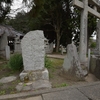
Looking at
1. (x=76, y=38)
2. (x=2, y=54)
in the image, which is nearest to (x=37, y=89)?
(x=2, y=54)

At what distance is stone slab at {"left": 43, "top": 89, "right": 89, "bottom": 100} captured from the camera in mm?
2359

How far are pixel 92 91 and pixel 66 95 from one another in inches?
26.1

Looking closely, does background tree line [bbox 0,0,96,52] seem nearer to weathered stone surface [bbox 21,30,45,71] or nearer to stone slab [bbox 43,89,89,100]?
weathered stone surface [bbox 21,30,45,71]

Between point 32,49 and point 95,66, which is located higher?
point 32,49

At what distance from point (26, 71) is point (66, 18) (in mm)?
13015

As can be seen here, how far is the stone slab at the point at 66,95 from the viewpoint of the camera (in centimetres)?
236

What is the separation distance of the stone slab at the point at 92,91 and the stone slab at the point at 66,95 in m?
0.14

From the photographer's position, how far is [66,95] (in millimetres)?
2486

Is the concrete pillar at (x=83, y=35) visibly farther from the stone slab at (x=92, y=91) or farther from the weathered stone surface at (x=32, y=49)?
the stone slab at (x=92, y=91)

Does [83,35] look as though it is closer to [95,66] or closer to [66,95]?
[95,66]

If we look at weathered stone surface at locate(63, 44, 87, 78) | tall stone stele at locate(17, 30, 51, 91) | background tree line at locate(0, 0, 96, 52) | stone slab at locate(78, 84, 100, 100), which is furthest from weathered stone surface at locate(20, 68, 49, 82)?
background tree line at locate(0, 0, 96, 52)

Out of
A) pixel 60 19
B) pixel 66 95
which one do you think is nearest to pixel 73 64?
pixel 66 95

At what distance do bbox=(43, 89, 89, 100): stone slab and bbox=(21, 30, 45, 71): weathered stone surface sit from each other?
1403mm

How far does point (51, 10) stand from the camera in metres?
14.0
